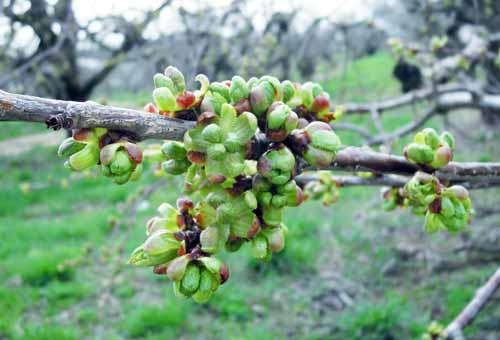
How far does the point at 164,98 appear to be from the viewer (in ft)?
2.99

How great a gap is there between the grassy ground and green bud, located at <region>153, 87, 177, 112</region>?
6.91ft

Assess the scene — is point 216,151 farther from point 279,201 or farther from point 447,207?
point 447,207

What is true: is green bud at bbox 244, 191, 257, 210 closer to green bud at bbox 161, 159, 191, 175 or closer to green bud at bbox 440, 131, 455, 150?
green bud at bbox 161, 159, 191, 175

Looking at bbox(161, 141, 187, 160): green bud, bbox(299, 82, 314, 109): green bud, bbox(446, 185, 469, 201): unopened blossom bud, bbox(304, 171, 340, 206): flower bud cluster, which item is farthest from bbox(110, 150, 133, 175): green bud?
bbox(304, 171, 340, 206): flower bud cluster

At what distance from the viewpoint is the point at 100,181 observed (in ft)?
25.8

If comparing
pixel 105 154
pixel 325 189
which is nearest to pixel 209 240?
pixel 105 154

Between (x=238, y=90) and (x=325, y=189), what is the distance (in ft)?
2.48

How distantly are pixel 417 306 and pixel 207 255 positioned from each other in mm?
3342

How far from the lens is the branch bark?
2.47 feet

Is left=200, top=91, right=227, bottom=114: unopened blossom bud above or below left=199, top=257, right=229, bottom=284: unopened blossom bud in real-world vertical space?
above

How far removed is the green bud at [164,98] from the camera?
2.98 feet

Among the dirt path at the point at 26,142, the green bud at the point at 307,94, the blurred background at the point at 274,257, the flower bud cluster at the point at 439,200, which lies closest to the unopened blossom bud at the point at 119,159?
the green bud at the point at 307,94

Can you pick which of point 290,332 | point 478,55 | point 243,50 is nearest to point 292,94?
point 478,55

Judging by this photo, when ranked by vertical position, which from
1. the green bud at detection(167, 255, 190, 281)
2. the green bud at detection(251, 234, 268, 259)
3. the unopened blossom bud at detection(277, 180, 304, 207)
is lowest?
the green bud at detection(167, 255, 190, 281)
